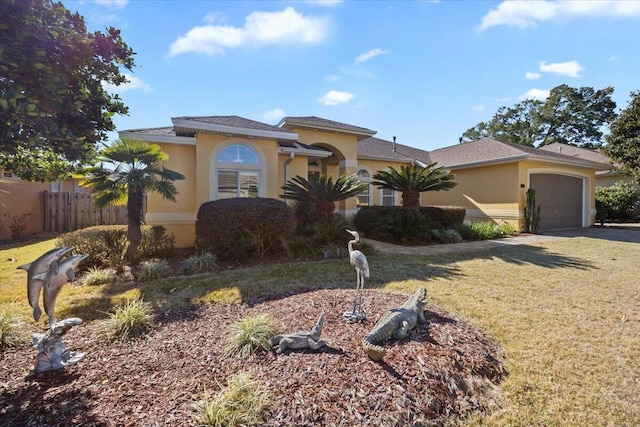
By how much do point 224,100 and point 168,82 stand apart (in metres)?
3.59

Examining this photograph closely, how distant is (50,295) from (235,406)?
7.24ft

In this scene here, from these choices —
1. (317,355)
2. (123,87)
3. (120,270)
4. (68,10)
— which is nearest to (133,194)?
(120,270)

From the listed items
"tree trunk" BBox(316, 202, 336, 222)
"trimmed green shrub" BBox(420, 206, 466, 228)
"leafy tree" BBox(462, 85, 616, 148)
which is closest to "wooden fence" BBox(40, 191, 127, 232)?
"tree trunk" BBox(316, 202, 336, 222)

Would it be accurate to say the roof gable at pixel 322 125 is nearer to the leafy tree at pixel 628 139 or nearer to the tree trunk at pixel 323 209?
the tree trunk at pixel 323 209

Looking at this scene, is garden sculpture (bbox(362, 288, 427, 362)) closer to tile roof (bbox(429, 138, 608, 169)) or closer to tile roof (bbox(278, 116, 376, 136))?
tile roof (bbox(278, 116, 376, 136))

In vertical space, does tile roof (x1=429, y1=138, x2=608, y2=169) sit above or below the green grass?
above

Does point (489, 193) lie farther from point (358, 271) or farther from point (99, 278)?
point (99, 278)

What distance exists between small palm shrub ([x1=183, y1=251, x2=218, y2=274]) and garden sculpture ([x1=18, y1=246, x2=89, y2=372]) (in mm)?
3938

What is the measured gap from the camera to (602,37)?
28.5ft

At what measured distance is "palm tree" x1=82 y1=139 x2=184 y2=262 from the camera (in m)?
7.18

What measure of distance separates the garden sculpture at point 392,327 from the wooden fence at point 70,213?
13908 millimetres

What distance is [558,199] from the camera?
53.6 ft

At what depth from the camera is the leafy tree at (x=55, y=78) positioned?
3109 millimetres

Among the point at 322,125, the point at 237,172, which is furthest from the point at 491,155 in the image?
the point at 237,172
